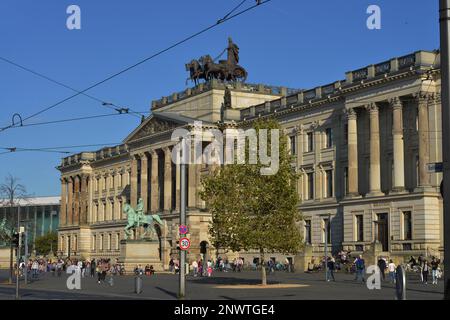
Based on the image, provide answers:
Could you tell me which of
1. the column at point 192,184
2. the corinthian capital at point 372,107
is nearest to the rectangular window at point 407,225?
the corinthian capital at point 372,107

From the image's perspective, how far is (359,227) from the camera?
73812mm

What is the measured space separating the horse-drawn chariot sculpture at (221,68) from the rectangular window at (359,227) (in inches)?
1429

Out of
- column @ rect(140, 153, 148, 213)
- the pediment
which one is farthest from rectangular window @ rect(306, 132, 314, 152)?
A: column @ rect(140, 153, 148, 213)

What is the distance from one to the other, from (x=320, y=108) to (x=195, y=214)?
76.2ft

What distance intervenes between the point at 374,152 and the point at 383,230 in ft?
23.6

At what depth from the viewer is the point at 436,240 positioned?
6538 cm

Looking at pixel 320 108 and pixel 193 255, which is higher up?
pixel 320 108

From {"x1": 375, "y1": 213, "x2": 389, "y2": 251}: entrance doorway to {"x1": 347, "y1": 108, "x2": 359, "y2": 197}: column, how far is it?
429 centimetres

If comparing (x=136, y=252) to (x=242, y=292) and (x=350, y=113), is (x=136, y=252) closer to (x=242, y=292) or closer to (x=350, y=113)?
(x=350, y=113)

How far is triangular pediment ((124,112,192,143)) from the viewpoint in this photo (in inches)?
3939

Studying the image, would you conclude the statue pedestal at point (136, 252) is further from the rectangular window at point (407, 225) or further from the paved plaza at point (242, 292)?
the paved plaza at point (242, 292)

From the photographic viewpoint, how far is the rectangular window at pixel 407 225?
223 feet
